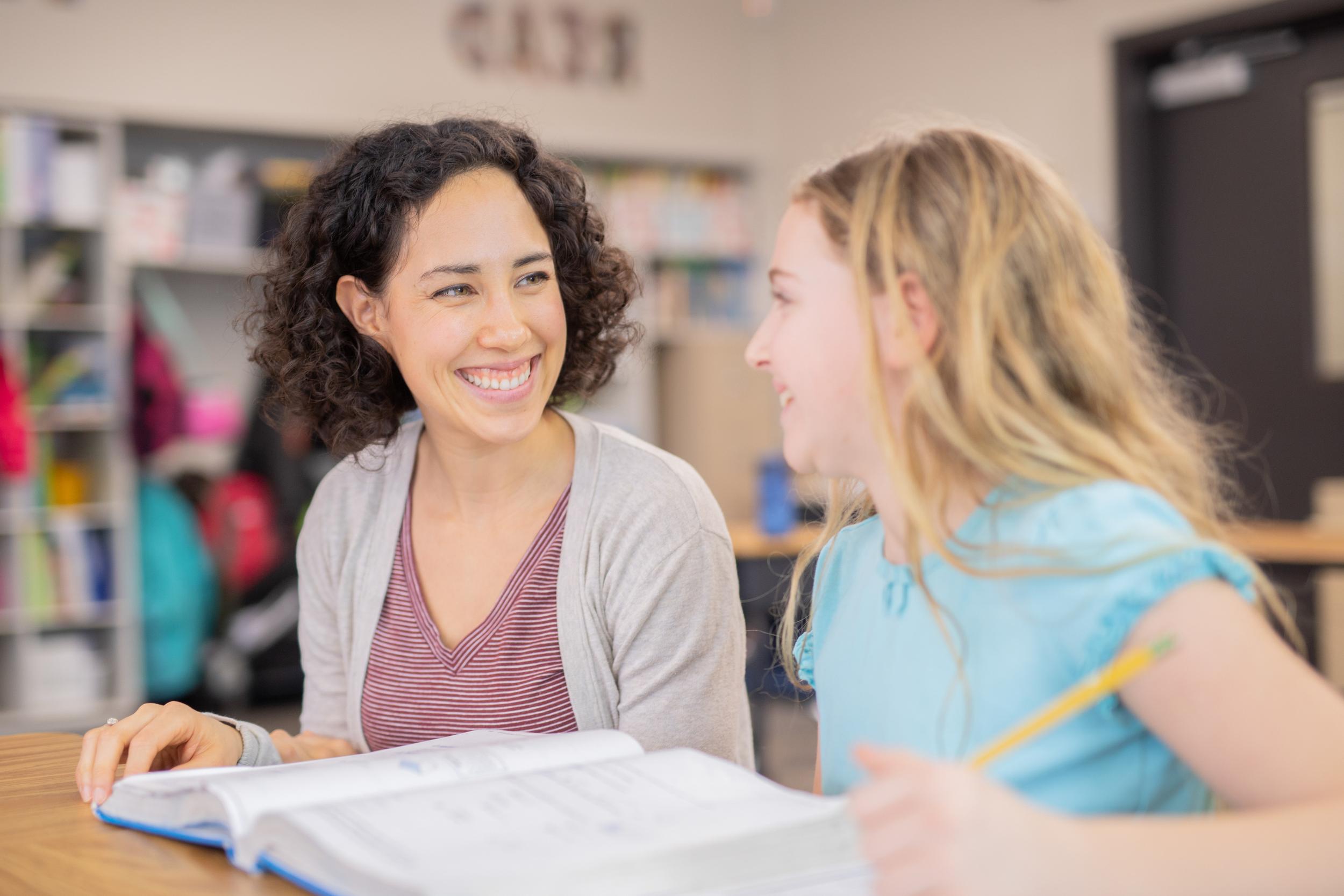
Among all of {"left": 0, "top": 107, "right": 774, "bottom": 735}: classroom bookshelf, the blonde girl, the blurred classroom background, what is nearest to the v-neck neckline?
the blonde girl

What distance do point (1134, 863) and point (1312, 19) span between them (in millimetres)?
4220

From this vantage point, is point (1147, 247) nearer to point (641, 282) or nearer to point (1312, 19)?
point (1312, 19)

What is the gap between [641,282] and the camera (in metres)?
1.96

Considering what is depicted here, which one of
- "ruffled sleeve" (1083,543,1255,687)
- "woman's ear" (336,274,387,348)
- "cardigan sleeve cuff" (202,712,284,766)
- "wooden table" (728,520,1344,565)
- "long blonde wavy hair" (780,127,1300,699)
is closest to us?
"ruffled sleeve" (1083,543,1255,687)

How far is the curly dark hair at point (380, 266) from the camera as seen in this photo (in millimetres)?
1551

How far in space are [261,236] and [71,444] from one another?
1.01m

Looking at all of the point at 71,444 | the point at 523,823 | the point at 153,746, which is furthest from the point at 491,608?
the point at 71,444

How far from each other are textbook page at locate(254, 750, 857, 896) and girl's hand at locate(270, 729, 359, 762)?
1.76 feet

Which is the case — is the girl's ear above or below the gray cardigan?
above

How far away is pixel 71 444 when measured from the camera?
4.59m

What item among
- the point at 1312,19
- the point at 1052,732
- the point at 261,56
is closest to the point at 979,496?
the point at 1052,732

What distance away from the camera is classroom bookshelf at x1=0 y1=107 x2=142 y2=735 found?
14.2ft

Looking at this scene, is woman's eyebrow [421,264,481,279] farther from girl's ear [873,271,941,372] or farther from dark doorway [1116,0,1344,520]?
dark doorway [1116,0,1344,520]

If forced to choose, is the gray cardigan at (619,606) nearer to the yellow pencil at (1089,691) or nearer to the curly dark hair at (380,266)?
the curly dark hair at (380,266)
